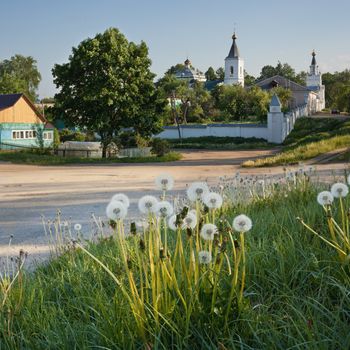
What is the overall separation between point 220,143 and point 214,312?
150 feet

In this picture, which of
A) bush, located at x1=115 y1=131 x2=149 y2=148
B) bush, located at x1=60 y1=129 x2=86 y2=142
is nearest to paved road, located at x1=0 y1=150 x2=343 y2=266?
bush, located at x1=115 y1=131 x2=149 y2=148

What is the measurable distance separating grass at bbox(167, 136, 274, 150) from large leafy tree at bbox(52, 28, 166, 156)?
12.0 m

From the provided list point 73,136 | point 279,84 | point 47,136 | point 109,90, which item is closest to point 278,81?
point 279,84

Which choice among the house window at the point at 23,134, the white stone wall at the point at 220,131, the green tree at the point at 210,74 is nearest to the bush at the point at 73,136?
the white stone wall at the point at 220,131

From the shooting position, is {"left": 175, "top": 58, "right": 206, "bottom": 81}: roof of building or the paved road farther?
{"left": 175, "top": 58, "right": 206, "bottom": 81}: roof of building

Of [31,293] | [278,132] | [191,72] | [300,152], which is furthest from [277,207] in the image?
[191,72]

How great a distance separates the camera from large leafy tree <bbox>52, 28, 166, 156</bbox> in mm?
30719

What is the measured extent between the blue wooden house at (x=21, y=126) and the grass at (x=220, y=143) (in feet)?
37.2

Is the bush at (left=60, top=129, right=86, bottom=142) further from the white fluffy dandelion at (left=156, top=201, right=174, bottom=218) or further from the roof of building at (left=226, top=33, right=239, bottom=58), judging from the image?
the roof of building at (left=226, top=33, right=239, bottom=58)

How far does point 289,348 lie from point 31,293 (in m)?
1.94

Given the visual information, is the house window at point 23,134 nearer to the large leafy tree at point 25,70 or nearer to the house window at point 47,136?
the house window at point 47,136

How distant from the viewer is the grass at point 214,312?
2.72 metres

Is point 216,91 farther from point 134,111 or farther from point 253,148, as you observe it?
point 134,111

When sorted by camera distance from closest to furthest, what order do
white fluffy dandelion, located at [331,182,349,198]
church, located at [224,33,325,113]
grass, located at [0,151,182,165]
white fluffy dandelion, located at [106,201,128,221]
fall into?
1. white fluffy dandelion, located at [106,201,128,221]
2. white fluffy dandelion, located at [331,182,349,198]
3. grass, located at [0,151,182,165]
4. church, located at [224,33,325,113]
